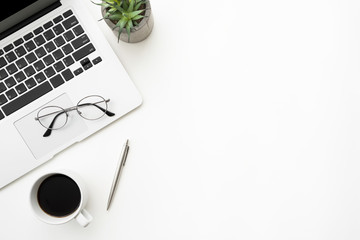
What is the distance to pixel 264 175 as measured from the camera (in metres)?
0.86

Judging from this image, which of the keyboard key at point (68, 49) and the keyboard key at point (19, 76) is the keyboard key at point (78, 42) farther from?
the keyboard key at point (19, 76)

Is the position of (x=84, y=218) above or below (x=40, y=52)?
below

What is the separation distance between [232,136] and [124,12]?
0.34m

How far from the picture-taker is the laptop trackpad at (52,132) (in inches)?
33.0

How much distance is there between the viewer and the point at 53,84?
83 cm

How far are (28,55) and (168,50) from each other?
0.30 m

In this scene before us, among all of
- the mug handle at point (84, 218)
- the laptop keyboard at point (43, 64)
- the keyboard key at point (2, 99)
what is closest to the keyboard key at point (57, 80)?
the laptop keyboard at point (43, 64)

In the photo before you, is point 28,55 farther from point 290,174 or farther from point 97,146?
point 290,174

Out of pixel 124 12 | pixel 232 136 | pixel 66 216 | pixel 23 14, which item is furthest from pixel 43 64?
pixel 232 136

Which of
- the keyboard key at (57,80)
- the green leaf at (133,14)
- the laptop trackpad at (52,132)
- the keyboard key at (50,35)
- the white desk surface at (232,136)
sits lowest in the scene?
the white desk surface at (232,136)

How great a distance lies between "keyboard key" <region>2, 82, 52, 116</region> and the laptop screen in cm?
14

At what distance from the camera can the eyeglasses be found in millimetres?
833

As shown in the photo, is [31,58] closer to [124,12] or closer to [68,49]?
[68,49]

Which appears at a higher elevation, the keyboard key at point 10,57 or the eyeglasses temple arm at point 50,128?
the keyboard key at point 10,57
